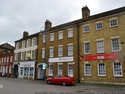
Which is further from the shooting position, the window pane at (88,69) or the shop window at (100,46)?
the window pane at (88,69)

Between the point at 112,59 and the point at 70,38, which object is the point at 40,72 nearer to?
the point at 70,38

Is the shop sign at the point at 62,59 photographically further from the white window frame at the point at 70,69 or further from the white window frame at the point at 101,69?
the white window frame at the point at 101,69

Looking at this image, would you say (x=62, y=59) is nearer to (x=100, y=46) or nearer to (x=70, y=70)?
(x=70, y=70)

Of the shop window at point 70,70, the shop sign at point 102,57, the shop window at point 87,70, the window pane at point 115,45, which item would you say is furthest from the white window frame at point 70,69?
the window pane at point 115,45

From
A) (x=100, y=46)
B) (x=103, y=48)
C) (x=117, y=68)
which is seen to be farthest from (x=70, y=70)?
(x=117, y=68)

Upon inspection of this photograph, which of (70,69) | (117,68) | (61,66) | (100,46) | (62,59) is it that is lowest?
(70,69)

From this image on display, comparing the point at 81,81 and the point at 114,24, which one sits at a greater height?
the point at 114,24

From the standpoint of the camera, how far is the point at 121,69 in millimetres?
18125

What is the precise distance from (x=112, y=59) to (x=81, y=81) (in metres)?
6.06

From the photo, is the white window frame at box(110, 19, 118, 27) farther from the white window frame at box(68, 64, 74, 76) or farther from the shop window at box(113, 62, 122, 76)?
the white window frame at box(68, 64, 74, 76)

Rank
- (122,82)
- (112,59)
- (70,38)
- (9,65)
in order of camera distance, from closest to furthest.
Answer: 1. (122,82)
2. (112,59)
3. (70,38)
4. (9,65)

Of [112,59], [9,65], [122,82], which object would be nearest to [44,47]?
[112,59]

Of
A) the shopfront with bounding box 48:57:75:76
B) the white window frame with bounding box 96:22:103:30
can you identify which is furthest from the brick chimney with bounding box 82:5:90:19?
the shopfront with bounding box 48:57:75:76

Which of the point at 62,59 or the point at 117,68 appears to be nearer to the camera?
the point at 117,68
